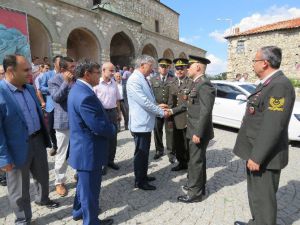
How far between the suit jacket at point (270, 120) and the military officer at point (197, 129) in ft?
3.04

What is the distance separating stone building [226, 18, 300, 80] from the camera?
90.1 ft

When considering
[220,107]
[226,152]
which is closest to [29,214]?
[226,152]

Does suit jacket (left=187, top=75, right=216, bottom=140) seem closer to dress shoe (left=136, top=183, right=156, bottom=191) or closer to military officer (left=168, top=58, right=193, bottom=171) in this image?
military officer (left=168, top=58, right=193, bottom=171)

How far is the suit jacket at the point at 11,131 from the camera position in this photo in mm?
2836

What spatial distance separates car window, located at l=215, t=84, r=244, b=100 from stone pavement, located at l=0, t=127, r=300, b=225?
3506 millimetres

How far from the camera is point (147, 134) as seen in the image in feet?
14.0

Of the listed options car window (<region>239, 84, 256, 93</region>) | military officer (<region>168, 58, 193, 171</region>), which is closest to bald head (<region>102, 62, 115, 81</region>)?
military officer (<region>168, 58, 193, 171</region>)

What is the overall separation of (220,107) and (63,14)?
864cm

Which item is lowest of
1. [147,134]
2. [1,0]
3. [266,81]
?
[147,134]

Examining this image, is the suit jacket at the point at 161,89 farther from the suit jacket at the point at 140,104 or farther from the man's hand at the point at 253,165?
the man's hand at the point at 253,165

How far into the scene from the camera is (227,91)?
354 inches

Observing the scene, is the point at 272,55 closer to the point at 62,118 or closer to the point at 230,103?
the point at 62,118

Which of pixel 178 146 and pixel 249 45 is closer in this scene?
pixel 178 146

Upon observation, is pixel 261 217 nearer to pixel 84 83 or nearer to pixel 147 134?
pixel 147 134
